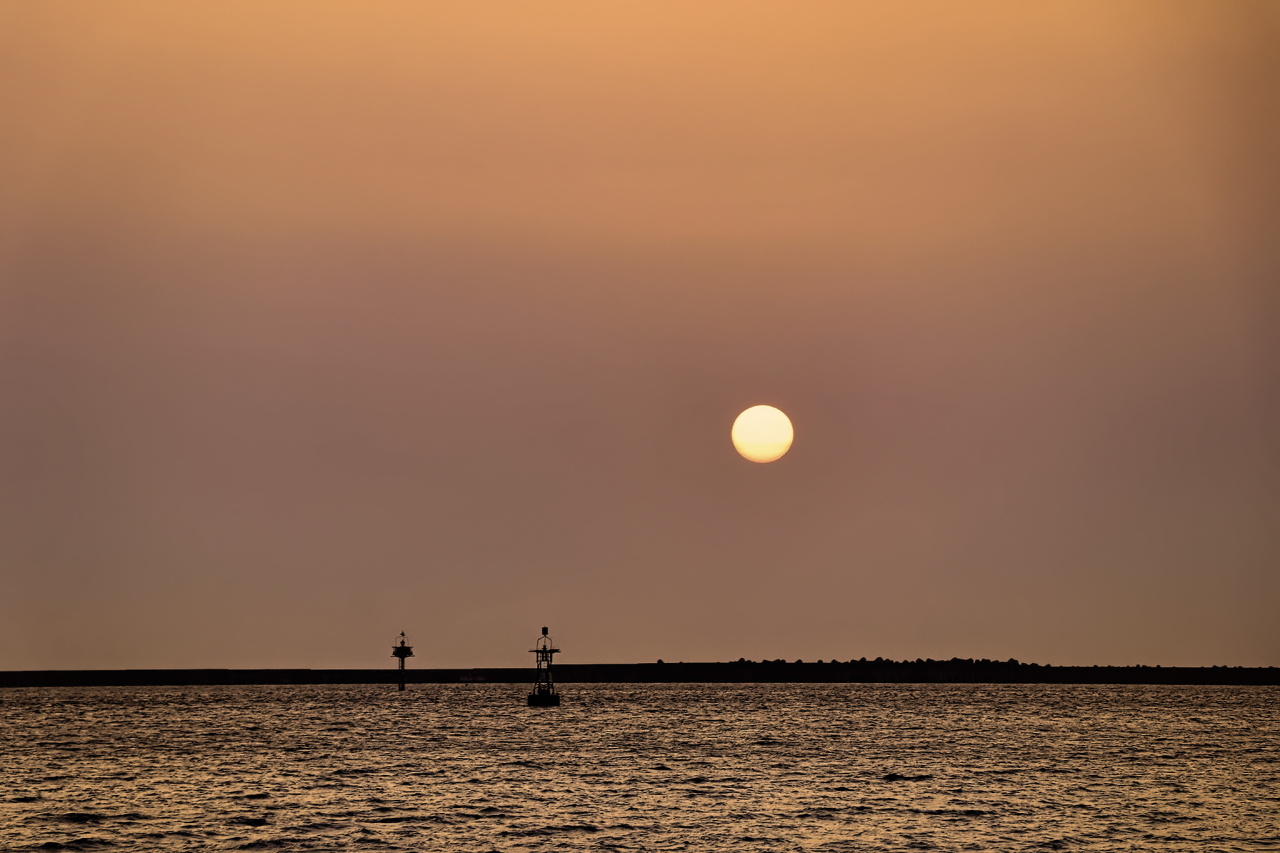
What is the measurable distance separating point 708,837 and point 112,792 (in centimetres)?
3420

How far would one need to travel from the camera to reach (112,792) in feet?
222

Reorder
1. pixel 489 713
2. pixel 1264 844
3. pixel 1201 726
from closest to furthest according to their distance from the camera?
1. pixel 1264 844
2. pixel 1201 726
3. pixel 489 713

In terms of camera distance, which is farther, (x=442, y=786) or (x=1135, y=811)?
(x=442, y=786)

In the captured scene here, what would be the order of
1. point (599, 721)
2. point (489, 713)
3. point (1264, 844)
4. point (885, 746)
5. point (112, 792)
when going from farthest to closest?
point (489, 713) < point (599, 721) < point (885, 746) < point (112, 792) < point (1264, 844)

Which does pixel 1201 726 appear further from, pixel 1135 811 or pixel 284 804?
pixel 284 804

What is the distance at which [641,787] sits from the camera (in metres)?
69.6

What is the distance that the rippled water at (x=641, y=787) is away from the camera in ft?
172

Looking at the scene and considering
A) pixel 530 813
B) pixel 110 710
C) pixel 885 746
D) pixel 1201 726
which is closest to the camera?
pixel 530 813

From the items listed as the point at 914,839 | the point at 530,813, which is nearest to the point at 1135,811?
the point at 914,839

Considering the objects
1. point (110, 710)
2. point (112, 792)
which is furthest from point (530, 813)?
point (110, 710)

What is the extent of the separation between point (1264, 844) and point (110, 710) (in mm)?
170767

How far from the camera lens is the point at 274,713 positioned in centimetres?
17175

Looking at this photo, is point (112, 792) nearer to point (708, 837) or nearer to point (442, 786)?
point (442, 786)

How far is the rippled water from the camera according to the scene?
2063 inches
